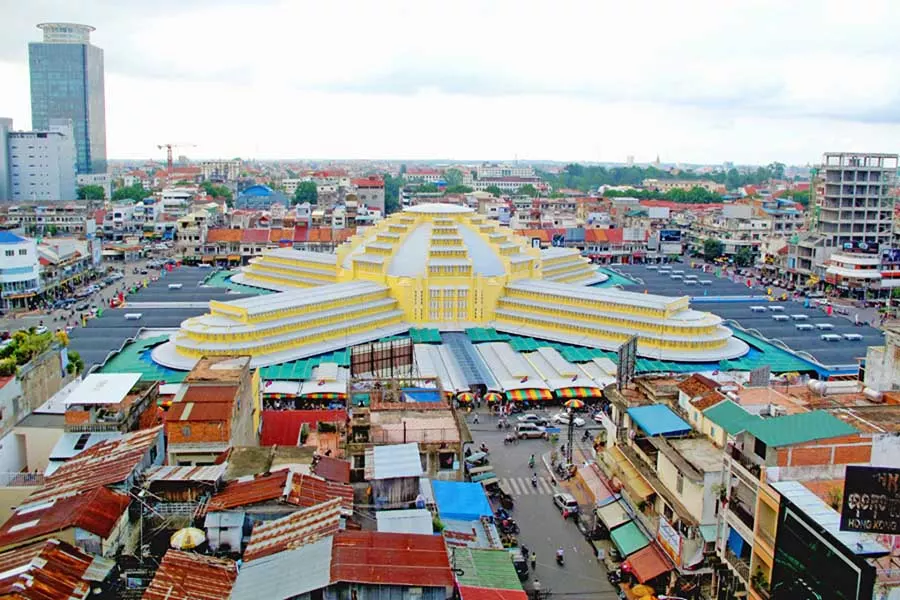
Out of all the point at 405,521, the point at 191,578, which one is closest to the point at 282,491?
the point at 191,578

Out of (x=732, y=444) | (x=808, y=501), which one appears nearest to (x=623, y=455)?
(x=732, y=444)

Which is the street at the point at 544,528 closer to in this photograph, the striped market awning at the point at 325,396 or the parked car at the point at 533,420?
the parked car at the point at 533,420

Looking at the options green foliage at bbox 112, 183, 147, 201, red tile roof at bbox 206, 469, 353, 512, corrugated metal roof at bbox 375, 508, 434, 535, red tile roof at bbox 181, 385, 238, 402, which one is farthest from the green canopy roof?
green foliage at bbox 112, 183, 147, 201

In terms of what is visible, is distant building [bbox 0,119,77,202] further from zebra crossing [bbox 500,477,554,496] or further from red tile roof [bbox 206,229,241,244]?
zebra crossing [bbox 500,477,554,496]

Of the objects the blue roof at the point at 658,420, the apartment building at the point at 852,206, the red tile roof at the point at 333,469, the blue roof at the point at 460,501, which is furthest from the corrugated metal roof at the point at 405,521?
the apartment building at the point at 852,206

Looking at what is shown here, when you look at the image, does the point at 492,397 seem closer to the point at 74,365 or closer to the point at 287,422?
the point at 287,422

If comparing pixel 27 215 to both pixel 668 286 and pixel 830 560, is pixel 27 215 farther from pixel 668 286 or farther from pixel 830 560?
pixel 830 560

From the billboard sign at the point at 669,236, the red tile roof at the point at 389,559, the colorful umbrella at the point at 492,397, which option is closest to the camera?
the red tile roof at the point at 389,559
